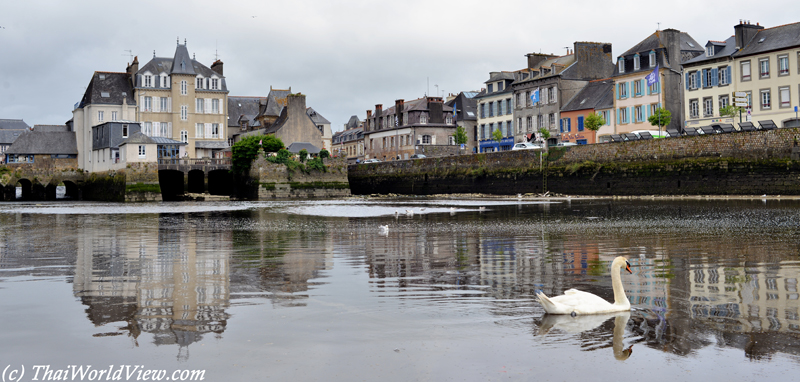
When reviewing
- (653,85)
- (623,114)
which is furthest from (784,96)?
(623,114)

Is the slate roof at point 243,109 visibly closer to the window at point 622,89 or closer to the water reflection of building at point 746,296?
the window at point 622,89

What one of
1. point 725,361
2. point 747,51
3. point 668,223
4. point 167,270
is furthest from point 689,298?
point 747,51

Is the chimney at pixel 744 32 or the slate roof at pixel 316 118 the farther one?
the slate roof at pixel 316 118

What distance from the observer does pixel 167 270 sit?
12.2 m

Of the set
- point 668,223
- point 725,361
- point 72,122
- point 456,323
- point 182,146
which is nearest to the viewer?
point 725,361

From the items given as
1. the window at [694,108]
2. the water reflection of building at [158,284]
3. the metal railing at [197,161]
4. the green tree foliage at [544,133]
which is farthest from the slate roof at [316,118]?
the water reflection of building at [158,284]

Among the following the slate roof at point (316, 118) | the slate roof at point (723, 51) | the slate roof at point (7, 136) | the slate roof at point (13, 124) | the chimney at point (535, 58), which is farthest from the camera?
the slate roof at point (13, 124)

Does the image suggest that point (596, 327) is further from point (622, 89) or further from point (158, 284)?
point (622, 89)

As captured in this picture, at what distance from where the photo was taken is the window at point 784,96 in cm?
4528

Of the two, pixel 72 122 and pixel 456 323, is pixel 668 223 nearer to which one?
pixel 456 323

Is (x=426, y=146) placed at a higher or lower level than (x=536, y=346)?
higher

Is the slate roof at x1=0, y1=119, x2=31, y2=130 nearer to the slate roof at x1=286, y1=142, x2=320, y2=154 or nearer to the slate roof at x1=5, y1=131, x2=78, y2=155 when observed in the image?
the slate roof at x1=5, y1=131, x2=78, y2=155

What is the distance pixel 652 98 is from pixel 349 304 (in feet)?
173

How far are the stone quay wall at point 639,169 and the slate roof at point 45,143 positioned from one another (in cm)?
4110
